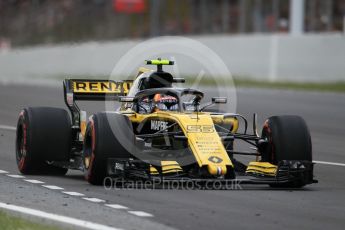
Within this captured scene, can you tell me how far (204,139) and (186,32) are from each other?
2898cm

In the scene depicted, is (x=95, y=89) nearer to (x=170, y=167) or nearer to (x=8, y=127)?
(x=170, y=167)

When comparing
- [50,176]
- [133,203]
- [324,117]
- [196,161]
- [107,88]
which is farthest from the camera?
[324,117]

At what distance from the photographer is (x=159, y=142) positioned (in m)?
12.2

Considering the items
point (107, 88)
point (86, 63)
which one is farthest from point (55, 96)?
point (107, 88)

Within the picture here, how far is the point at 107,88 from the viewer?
14297 mm

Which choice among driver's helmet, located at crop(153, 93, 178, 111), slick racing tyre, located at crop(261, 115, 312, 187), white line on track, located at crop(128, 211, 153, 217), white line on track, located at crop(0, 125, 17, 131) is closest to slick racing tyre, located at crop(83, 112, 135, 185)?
driver's helmet, located at crop(153, 93, 178, 111)

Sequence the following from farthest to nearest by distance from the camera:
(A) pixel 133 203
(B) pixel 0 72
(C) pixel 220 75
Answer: (B) pixel 0 72, (C) pixel 220 75, (A) pixel 133 203

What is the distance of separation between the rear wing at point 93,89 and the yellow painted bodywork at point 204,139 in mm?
2169

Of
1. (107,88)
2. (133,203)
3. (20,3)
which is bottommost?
(133,203)

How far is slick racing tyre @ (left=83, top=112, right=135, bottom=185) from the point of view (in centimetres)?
1145

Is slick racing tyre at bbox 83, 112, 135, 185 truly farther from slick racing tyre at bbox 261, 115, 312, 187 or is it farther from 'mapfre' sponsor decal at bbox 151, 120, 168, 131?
slick racing tyre at bbox 261, 115, 312, 187

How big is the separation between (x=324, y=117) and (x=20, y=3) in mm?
27278

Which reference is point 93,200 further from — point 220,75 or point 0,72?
point 0,72

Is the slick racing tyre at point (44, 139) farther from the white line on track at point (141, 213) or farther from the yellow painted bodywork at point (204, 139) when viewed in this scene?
the white line on track at point (141, 213)
